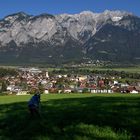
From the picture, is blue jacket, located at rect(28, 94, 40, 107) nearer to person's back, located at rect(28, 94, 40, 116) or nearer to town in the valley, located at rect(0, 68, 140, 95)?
person's back, located at rect(28, 94, 40, 116)

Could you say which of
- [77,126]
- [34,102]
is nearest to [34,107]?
[34,102]

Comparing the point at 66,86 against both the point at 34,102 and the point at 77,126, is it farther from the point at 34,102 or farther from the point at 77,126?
the point at 77,126

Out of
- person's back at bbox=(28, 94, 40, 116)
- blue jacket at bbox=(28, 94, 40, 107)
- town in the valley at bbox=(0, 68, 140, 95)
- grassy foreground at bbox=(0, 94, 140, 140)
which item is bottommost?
grassy foreground at bbox=(0, 94, 140, 140)

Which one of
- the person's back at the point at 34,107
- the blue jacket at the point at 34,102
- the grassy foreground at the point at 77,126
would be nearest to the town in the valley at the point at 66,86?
the blue jacket at the point at 34,102

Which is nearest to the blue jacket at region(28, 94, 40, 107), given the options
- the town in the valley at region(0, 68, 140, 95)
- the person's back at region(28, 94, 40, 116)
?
the person's back at region(28, 94, 40, 116)

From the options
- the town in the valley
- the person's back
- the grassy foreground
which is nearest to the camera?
the grassy foreground

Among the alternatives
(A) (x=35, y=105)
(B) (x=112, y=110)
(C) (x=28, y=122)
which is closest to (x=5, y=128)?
(C) (x=28, y=122)

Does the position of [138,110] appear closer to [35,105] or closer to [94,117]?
[94,117]

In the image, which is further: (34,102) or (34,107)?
(34,102)

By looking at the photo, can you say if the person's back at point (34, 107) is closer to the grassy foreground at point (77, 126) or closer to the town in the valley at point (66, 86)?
the grassy foreground at point (77, 126)

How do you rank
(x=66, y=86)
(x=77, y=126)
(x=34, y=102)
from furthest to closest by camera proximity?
1. (x=66, y=86)
2. (x=34, y=102)
3. (x=77, y=126)

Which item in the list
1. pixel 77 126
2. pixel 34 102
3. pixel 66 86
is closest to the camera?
pixel 77 126

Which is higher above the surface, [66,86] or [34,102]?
[66,86]

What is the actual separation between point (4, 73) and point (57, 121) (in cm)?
14448
